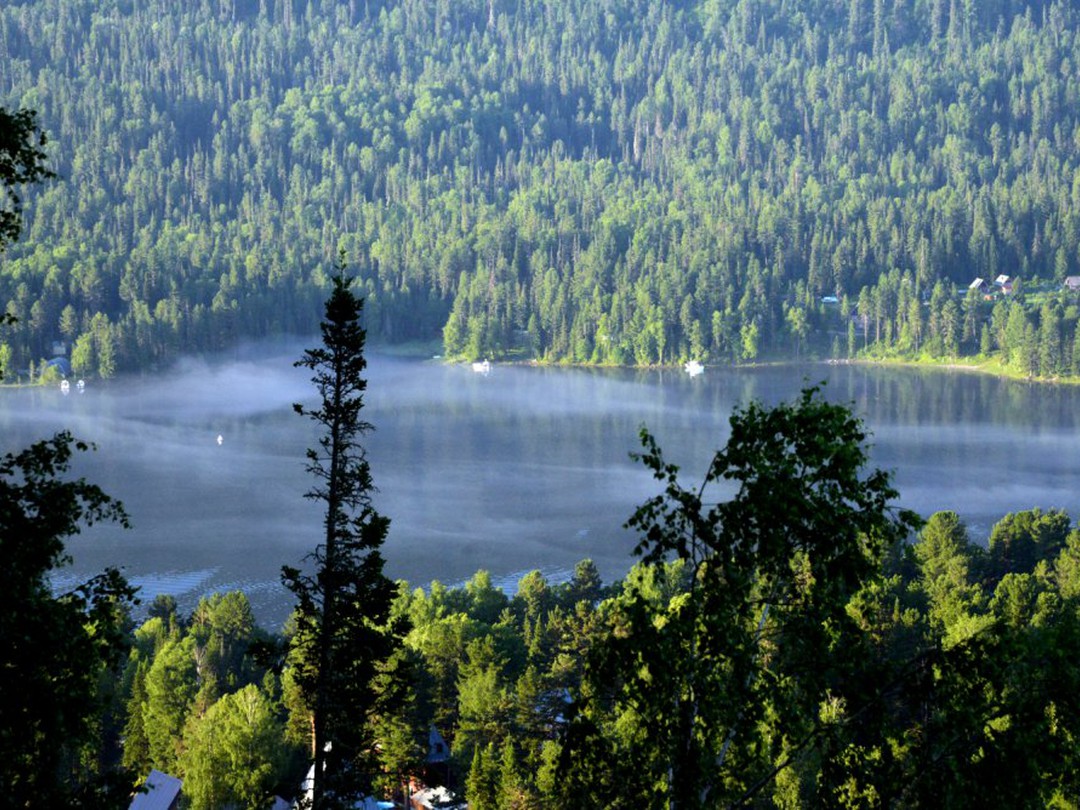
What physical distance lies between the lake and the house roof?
23012 millimetres

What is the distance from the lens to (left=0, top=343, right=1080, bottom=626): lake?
71.6 meters

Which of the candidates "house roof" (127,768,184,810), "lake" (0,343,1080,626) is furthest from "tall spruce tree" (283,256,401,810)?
"lake" (0,343,1080,626)

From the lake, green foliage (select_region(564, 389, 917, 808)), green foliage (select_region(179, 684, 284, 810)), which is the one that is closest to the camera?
green foliage (select_region(564, 389, 917, 808))

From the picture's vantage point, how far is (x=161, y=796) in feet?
119

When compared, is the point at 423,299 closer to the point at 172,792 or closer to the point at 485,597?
the point at 485,597

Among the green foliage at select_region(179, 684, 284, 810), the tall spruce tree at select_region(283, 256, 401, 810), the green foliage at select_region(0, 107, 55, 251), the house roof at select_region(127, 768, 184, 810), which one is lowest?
the house roof at select_region(127, 768, 184, 810)

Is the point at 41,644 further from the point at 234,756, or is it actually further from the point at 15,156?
the point at 234,756

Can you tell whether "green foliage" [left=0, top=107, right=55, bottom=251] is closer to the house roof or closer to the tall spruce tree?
the tall spruce tree

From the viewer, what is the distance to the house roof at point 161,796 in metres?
35.9

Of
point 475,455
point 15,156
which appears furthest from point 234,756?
point 475,455

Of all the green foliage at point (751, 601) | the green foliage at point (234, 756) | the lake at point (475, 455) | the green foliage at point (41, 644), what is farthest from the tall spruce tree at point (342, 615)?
the lake at point (475, 455)

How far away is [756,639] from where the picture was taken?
11.8 metres

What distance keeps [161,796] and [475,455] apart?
A: 66.8 m

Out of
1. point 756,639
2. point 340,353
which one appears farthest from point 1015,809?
point 340,353
